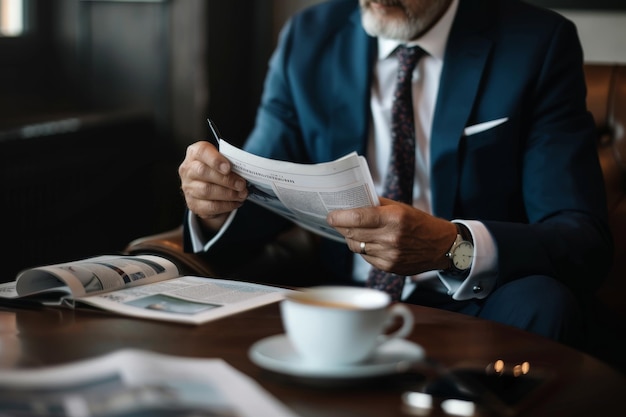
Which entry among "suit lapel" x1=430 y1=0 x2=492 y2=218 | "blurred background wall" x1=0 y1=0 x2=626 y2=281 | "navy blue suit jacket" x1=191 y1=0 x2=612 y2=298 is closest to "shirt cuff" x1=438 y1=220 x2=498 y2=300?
"navy blue suit jacket" x1=191 y1=0 x2=612 y2=298

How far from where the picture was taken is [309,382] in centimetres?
89

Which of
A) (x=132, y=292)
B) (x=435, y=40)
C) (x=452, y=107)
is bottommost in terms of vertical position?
(x=132, y=292)

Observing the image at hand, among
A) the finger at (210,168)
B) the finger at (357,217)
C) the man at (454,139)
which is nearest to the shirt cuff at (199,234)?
the man at (454,139)

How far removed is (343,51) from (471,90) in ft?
1.00

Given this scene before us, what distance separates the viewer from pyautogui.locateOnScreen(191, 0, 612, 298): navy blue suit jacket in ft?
5.55

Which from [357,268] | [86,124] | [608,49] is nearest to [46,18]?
[86,124]

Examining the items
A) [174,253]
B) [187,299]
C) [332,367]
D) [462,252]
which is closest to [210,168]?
[174,253]

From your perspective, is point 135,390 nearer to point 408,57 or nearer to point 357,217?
point 357,217

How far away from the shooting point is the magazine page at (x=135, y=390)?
787mm

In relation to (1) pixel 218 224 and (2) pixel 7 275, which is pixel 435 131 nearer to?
(1) pixel 218 224

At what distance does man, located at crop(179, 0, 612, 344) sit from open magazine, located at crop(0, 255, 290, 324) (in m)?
0.22

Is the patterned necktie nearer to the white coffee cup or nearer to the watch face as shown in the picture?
the watch face

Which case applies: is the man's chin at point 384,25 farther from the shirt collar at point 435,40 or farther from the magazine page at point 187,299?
the magazine page at point 187,299

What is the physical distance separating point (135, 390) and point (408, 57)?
117 centimetres
